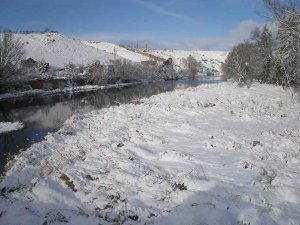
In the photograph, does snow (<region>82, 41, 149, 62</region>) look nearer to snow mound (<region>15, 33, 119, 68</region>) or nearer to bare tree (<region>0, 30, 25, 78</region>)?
snow mound (<region>15, 33, 119, 68</region>)

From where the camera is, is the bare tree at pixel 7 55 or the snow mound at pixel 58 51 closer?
the bare tree at pixel 7 55

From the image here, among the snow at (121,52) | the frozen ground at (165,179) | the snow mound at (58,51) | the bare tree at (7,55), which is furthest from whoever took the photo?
the snow at (121,52)

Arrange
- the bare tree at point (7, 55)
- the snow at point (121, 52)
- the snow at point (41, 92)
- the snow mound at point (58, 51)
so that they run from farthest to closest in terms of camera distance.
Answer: the snow at point (121, 52) → the snow mound at point (58, 51) → the bare tree at point (7, 55) → the snow at point (41, 92)

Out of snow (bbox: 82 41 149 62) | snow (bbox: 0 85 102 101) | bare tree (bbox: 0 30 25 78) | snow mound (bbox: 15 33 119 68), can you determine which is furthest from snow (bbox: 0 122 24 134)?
snow (bbox: 82 41 149 62)

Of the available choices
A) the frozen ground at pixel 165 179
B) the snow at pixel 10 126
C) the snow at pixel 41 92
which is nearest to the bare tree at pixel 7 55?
the snow at pixel 41 92

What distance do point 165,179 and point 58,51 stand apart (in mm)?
95902

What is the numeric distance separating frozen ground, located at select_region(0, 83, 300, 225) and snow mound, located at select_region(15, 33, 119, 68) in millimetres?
72125

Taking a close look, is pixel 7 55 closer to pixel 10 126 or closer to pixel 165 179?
pixel 10 126

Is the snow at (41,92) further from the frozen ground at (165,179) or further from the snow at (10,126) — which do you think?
the frozen ground at (165,179)

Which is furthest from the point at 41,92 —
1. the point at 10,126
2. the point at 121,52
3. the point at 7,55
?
the point at 121,52

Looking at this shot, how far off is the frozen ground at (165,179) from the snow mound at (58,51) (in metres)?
72.1

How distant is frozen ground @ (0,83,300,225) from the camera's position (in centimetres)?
683

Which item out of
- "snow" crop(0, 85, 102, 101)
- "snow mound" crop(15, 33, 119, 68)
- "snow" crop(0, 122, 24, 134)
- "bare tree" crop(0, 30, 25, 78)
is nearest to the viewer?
"snow" crop(0, 122, 24, 134)

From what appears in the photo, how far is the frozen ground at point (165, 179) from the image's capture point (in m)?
6.83
